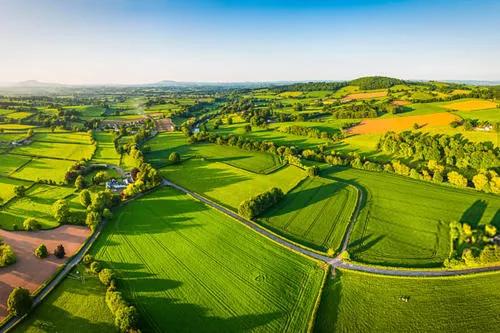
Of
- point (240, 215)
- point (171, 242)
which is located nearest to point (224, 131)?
point (240, 215)

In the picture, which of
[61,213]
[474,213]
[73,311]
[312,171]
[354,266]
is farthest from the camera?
[312,171]

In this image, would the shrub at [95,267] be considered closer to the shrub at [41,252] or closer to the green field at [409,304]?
the shrub at [41,252]

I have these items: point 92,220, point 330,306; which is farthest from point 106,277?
point 330,306

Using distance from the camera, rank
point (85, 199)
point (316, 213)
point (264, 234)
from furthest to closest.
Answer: point (85, 199) → point (316, 213) → point (264, 234)

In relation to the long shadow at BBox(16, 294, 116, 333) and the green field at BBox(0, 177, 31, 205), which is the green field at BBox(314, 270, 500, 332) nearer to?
the long shadow at BBox(16, 294, 116, 333)

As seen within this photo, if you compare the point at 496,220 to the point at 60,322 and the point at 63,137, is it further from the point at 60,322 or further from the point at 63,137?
the point at 63,137

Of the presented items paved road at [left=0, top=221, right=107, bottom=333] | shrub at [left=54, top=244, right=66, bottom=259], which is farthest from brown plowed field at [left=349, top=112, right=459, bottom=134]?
shrub at [left=54, top=244, right=66, bottom=259]

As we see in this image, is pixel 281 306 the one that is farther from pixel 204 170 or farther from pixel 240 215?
pixel 204 170
